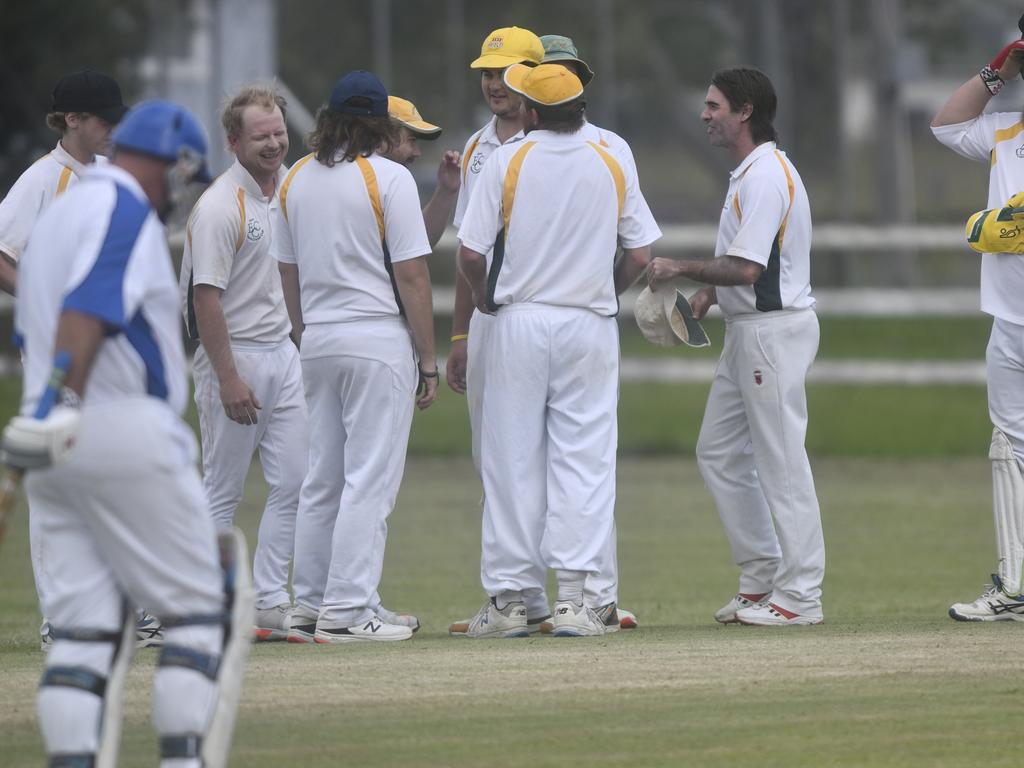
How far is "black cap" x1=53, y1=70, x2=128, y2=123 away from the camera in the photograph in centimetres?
763

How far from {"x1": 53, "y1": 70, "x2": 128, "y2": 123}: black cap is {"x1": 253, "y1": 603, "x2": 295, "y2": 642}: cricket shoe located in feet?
7.64

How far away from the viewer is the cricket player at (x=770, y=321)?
782cm

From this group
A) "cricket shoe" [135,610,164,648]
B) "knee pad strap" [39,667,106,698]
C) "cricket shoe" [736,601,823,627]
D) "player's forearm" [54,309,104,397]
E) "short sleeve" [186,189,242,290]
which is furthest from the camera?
"cricket shoe" [736,601,823,627]

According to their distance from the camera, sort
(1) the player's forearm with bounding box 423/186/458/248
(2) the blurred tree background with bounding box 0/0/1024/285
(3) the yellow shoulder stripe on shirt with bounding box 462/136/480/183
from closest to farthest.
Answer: (3) the yellow shoulder stripe on shirt with bounding box 462/136/480/183, (1) the player's forearm with bounding box 423/186/458/248, (2) the blurred tree background with bounding box 0/0/1024/285

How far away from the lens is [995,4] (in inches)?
1084

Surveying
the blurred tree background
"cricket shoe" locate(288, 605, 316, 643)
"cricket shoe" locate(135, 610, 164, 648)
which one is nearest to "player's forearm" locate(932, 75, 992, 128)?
"cricket shoe" locate(288, 605, 316, 643)

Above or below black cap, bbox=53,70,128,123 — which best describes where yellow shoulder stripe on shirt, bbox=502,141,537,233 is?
below

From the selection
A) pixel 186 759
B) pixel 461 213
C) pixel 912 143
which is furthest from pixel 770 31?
pixel 186 759

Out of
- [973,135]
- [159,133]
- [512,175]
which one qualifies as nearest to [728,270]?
[512,175]

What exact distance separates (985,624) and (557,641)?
1.98m

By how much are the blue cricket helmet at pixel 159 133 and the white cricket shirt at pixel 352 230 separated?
2424 millimetres

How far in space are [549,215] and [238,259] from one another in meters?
1.43

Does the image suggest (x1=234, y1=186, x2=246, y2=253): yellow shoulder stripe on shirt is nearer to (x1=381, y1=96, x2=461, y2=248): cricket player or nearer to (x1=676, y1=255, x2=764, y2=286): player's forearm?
(x1=381, y1=96, x2=461, y2=248): cricket player

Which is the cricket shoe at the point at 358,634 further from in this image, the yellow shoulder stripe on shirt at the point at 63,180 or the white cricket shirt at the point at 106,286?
the white cricket shirt at the point at 106,286
